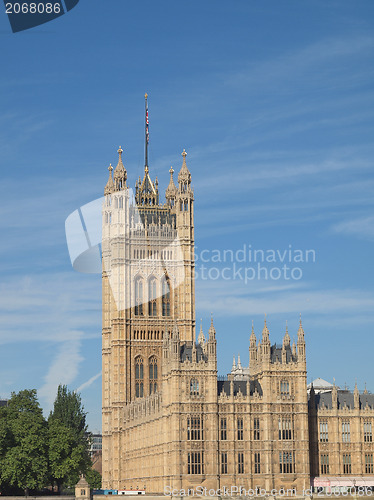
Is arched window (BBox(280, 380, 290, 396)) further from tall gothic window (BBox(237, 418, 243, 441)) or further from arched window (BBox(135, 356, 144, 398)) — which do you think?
arched window (BBox(135, 356, 144, 398))

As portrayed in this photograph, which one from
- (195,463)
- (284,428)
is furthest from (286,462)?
(195,463)

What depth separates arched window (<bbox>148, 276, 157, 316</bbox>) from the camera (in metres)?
182

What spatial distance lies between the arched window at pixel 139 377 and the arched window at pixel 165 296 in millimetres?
9543

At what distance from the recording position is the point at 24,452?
138 meters

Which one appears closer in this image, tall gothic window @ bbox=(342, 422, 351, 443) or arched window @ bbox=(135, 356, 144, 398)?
tall gothic window @ bbox=(342, 422, 351, 443)

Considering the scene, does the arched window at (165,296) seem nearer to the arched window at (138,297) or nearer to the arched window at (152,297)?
the arched window at (152,297)

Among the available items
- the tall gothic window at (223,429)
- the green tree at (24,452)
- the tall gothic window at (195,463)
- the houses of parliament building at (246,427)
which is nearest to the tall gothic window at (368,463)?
the houses of parliament building at (246,427)

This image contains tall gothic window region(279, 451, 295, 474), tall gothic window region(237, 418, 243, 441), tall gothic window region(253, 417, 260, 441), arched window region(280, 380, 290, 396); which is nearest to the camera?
tall gothic window region(237, 418, 243, 441)

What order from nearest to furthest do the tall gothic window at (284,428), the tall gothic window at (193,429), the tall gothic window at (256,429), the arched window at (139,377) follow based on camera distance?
the tall gothic window at (193,429) < the tall gothic window at (256,429) < the tall gothic window at (284,428) < the arched window at (139,377)

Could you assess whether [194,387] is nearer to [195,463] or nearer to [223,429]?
[223,429]

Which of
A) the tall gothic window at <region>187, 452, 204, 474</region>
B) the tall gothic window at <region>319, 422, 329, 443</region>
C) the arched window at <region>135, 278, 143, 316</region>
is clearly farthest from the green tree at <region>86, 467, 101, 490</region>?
the tall gothic window at <region>319, 422, 329, 443</region>

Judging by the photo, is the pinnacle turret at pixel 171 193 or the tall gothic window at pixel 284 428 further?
the pinnacle turret at pixel 171 193

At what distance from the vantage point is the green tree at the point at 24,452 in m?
137

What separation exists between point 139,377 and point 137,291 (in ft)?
49.4
